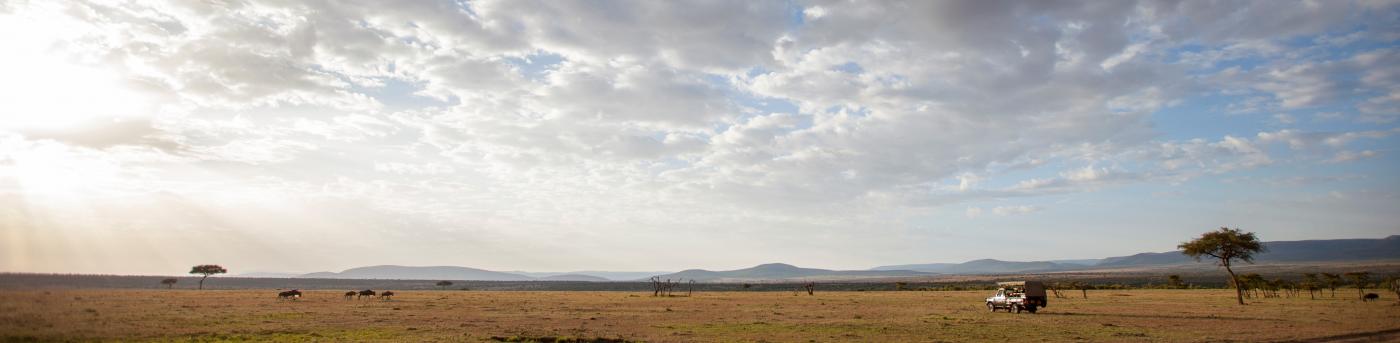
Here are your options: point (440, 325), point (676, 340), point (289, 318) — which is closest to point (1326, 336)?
point (676, 340)

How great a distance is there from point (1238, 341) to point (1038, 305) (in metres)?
18.6

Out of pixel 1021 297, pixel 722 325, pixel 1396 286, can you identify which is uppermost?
pixel 1021 297

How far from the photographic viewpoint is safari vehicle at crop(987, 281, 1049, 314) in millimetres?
43500

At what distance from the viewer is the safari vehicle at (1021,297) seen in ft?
143

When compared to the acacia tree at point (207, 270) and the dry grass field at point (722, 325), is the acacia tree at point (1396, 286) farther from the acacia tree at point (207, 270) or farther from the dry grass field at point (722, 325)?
the acacia tree at point (207, 270)

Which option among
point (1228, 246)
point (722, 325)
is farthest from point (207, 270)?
point (1228, 246)

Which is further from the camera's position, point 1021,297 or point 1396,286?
point 1396,286

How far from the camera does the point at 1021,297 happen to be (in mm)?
43812

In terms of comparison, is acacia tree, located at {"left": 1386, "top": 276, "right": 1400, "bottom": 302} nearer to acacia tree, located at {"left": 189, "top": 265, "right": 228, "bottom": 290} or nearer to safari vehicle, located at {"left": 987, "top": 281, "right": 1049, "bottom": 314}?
safari vehicle, located at {"left": 987, "top": 281, "right": 1049, "bottom": 314}

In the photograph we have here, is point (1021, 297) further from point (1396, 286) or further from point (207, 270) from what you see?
point (207, 270)

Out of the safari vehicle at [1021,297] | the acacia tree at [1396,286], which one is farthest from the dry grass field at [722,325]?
the acacia tree at [1396,286]

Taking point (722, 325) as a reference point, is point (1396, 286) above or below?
above

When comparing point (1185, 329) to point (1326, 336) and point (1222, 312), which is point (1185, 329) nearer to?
point (1326, 336)

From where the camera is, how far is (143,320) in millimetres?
32938
